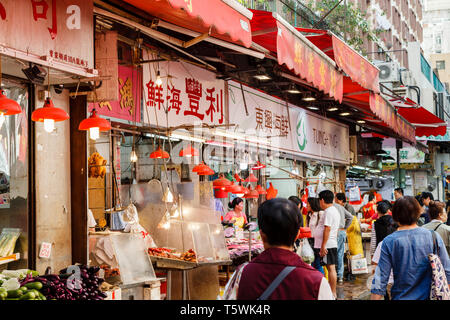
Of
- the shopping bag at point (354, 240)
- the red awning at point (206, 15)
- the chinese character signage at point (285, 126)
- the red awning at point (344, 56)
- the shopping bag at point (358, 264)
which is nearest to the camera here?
the red awning at point (206, 15)

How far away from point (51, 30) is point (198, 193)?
631 cm

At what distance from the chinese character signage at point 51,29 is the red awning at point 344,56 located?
184 inches

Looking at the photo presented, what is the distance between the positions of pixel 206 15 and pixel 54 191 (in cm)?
299

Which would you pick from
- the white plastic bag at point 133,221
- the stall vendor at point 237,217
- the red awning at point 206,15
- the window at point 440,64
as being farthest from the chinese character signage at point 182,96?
the window at point 440,64

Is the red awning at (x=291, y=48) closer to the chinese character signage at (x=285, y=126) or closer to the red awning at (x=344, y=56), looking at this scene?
the red awning at (x=344, y=56)

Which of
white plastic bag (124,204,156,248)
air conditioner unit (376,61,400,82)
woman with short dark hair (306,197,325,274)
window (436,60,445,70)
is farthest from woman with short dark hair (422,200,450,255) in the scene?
window (436,60,445,70)

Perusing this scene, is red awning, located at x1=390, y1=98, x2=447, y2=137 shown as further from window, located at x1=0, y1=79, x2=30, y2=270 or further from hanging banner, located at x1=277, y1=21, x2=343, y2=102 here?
window, located at x1=0, y1=79, x2=30, y2=270

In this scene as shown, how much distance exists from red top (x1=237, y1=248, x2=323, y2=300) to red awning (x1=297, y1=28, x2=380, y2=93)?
6659 millimetres

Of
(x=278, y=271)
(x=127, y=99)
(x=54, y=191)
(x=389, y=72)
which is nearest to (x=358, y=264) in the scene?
(x=127, y=99)

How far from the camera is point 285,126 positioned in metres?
13.6

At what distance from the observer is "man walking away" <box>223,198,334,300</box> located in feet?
9.51

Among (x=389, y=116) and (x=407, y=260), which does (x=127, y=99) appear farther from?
(x=389, y=116)

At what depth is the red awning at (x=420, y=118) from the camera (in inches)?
630

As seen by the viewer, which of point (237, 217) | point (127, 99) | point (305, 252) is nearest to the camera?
point (127, 99)
